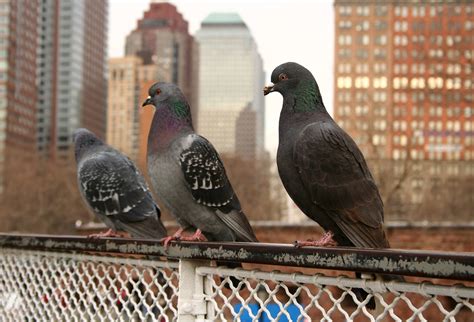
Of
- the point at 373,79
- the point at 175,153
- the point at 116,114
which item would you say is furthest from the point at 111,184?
the point at 116,114

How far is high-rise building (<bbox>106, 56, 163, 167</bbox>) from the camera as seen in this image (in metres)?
112

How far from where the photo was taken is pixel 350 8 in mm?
109625

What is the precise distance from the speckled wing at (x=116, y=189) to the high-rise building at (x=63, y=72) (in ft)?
351

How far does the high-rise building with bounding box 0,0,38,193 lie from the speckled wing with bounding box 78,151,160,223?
86247mm

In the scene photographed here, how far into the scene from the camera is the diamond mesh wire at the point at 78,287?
311 centimetres

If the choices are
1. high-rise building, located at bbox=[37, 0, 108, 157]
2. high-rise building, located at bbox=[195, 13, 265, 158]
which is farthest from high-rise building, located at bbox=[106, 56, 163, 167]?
high-rise building, located at bbox=[195, 13, 265, 158]

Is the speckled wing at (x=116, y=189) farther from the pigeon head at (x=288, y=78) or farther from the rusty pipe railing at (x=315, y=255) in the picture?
the pigeon head at (x=288, y=78)

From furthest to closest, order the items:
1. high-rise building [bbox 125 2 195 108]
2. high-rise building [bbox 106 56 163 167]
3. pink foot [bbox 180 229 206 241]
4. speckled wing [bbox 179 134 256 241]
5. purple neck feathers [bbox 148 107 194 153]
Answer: high-rise building [bbox 125 2 195 108]
high-rise building [bbox 106 56 163 167]
purple neck feathers [bbox 148 107 194 153]
speckled wing [bbox 179 134 256 241]
pink foot [bbox 180 229 206 241]

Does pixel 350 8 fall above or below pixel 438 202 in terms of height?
above

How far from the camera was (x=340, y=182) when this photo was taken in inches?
121

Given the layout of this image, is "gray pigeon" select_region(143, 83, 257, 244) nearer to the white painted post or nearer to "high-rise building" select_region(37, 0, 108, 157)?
the white painted post

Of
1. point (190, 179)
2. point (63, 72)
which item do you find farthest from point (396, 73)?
point (190, 179)

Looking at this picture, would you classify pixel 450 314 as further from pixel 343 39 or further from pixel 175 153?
pixel 343 39

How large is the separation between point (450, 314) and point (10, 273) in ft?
9.34
